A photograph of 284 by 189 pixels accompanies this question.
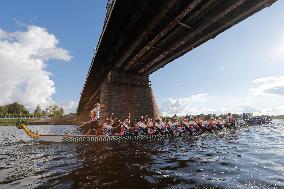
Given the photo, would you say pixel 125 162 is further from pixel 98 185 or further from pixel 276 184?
pixel 276 184

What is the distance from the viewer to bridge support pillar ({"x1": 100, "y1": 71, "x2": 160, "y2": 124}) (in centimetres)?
2884

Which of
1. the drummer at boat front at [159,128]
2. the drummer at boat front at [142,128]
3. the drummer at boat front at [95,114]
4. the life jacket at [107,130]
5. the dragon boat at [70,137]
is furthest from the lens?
the drummer at boat front at [95,114]

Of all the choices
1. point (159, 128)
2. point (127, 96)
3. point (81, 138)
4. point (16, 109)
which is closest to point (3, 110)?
point (16, 109)

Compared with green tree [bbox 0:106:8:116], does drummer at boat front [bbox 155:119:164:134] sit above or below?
below

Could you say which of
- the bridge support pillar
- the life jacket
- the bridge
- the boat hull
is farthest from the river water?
the bridge support pillar

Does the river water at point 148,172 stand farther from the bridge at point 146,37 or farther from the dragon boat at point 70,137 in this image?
the bridge at point 146,37

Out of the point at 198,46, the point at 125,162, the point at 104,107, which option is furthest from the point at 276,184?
the point at 104,107

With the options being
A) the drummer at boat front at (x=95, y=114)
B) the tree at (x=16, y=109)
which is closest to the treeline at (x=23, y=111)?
the tree at (x=16, y=109)

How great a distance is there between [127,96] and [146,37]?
1122 centimetres

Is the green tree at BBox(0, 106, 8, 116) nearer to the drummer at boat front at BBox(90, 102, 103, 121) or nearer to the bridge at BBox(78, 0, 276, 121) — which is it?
the bridge at BBox(78, 0, 276, 121)

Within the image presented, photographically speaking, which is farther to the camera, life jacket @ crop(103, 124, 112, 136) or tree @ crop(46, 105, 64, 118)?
tree @ crop(46, 105, 64, 118)

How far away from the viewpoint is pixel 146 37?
20203 millimetres

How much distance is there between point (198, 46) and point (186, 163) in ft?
47.5

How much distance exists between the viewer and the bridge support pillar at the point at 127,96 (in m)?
28.8
